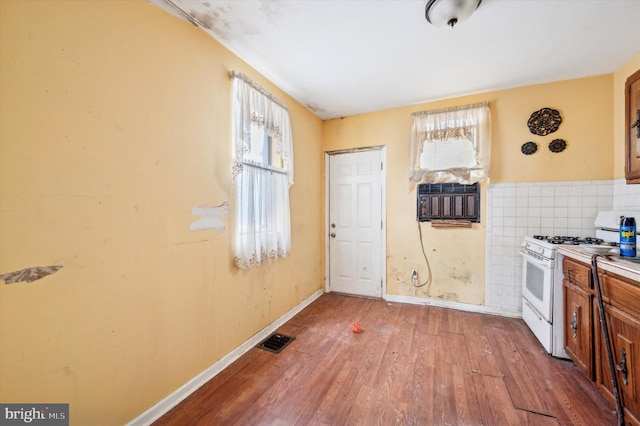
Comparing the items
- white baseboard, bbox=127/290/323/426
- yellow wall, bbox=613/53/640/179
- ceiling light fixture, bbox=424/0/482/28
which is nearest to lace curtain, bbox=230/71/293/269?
white baseboard, bbox=127/290/323/426

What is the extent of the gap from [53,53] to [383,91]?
2.83 m

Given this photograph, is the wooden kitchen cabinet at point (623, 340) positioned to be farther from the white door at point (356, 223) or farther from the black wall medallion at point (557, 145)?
the white door at point (356, 223)

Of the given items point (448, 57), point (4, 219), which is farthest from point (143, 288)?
point (448, 57)

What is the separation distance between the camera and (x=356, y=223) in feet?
12.5

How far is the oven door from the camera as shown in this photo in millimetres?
2213

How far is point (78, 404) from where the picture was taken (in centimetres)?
125

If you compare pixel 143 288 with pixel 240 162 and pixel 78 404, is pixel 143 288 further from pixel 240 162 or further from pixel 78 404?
pixel 240 162

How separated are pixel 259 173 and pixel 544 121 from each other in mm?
3189

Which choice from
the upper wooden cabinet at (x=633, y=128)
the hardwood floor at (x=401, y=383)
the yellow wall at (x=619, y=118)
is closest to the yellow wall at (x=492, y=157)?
the yellow wall at (x=619, y=118)

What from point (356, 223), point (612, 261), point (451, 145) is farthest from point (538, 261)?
point (356, 223)

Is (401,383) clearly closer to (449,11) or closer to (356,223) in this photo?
(356,223)

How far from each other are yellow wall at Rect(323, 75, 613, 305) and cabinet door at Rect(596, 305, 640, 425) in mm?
1515

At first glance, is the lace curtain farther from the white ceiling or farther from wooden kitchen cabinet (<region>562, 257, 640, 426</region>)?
wooden kitchen cabinet (<region>562, 257, 640, 426</region>)

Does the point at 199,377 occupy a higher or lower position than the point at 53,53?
lower
